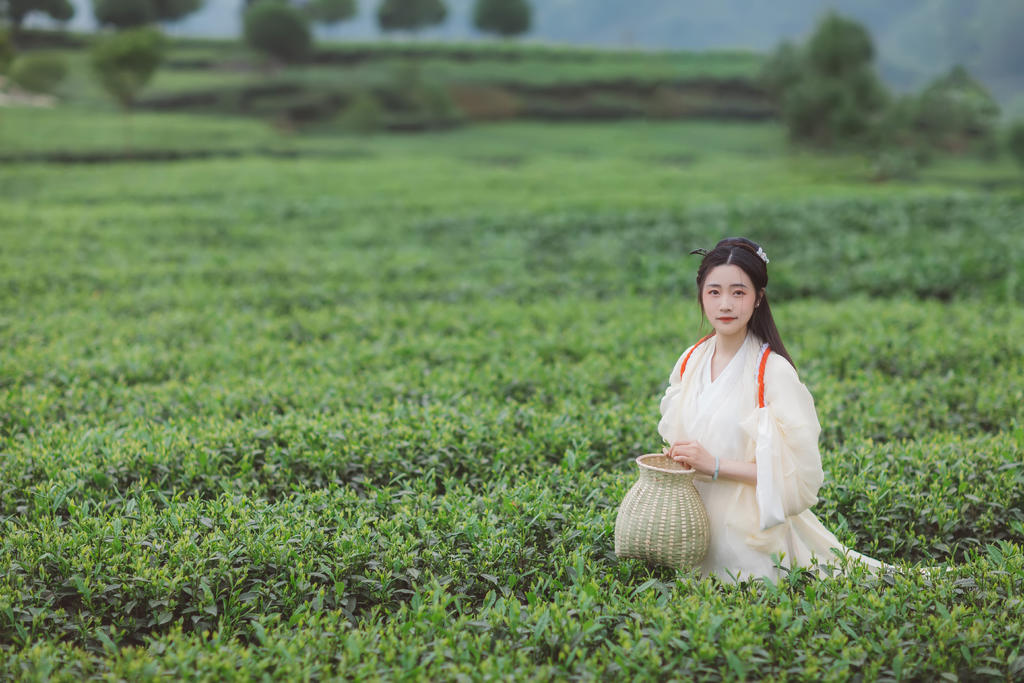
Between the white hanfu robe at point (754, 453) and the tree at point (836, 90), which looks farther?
the tree at point (836, 90)

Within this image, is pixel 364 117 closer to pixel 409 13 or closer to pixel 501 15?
pixel 409 13

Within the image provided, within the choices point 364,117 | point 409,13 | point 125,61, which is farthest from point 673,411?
point 409,13

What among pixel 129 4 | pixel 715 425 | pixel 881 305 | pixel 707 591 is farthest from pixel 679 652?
pixel 129 4

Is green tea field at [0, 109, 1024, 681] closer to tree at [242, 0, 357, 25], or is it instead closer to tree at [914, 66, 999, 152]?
tree at [914, 66, 999, 152]

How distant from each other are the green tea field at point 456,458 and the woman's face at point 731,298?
46.9 inches

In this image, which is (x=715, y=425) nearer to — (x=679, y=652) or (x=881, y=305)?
(x=679, y=652)

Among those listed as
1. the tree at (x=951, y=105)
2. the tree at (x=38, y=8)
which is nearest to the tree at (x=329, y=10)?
the tree at (x=38, y=8)

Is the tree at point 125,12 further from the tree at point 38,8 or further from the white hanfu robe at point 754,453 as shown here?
the white hanfu robe at point 754,453

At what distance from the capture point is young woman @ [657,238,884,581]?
3.43 meters

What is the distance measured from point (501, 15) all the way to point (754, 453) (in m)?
78.6

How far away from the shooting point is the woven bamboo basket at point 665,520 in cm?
350

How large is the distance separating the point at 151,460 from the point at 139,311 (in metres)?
5.36

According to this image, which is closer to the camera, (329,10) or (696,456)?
(696,456)

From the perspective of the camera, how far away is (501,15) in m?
75.5
